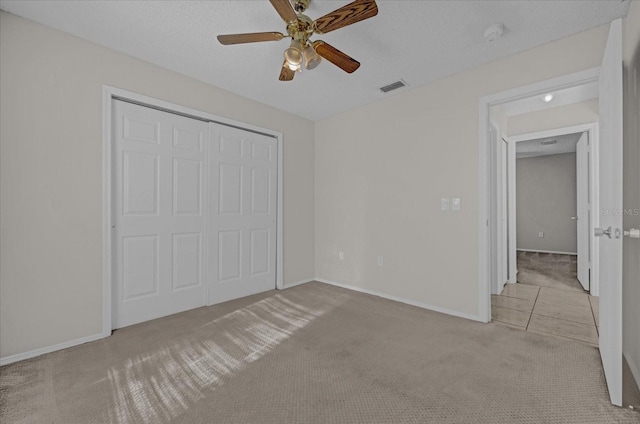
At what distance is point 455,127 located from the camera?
2.95m

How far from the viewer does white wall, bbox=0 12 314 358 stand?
6.67 feet

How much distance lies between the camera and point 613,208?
1529mm

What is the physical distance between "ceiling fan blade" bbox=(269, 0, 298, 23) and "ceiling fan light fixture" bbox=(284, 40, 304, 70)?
5.9 inches

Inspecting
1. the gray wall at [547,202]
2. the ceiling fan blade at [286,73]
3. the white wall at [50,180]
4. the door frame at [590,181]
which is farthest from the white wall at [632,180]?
the gray wall at [547,202]

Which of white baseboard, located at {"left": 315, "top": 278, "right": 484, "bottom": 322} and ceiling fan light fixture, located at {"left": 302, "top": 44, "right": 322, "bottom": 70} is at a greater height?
ceiling fan light fixture, located at {"left": 302, "top": 44, "right": 322, "bottom": 70}

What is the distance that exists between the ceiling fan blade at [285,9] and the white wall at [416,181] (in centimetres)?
196

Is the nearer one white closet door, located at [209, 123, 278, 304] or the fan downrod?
the fan downrod

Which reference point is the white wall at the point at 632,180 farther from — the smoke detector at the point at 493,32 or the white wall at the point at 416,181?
the smoke detector at the point at 493,32

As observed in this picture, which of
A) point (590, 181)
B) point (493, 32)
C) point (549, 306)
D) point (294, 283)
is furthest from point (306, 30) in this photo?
point (590, 181)

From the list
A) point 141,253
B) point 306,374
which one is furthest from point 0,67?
point 306,374

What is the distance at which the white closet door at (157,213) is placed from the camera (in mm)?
2590

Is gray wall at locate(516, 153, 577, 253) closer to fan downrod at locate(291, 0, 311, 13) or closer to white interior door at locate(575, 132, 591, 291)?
white interior door at locate(575, 132, 591, 291)

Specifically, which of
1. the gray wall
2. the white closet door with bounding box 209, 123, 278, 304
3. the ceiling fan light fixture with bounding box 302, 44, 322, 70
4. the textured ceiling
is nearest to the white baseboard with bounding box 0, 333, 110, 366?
the white closet door with bounding box 209, 123, 278, 304

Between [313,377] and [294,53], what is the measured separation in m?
2.12
